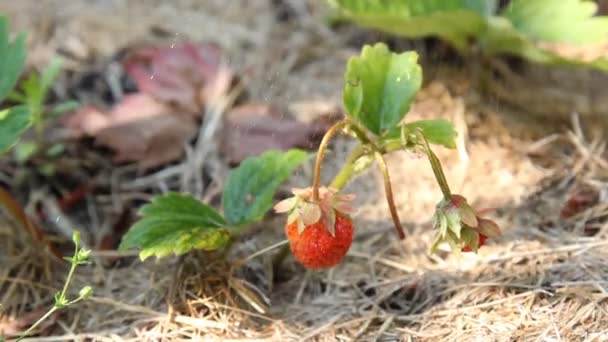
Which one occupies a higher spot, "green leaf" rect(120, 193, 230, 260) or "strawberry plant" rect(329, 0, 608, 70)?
"strawberry plant" rect(329, 0, 608, 70)

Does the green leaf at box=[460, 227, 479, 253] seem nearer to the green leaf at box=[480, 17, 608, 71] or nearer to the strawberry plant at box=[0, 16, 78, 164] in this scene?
the green leaf at box=[480, 17, 608, 71]

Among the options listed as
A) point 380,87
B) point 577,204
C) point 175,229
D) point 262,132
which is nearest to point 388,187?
point 380,87

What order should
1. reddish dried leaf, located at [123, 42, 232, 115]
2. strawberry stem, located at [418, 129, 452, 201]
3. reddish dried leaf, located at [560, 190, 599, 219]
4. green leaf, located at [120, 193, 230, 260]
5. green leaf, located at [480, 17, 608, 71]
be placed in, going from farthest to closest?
reddish dried leaf, located at [123, 42, 232, 115], green leaf, located at [480, 17, 608, 71], reddish dried leaf, located at [560, 190, 599, 219], green leaf, located at [120, 193, 230, 260], strawberry stem, located at [418, 129, 452, 201]

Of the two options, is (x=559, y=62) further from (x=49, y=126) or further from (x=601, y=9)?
(x=49, y=126)

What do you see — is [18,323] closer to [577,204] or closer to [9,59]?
[9,59]

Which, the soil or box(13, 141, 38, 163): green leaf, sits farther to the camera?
box(13, 141, 38, 163): green leaf

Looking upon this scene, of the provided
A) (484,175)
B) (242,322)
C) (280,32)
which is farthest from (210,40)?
(242,322)

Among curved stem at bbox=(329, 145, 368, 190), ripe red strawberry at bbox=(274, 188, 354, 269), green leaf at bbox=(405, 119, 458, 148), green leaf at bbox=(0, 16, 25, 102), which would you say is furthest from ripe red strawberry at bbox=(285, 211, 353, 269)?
green leaf at bbox=(0, 16, 25, 102)
